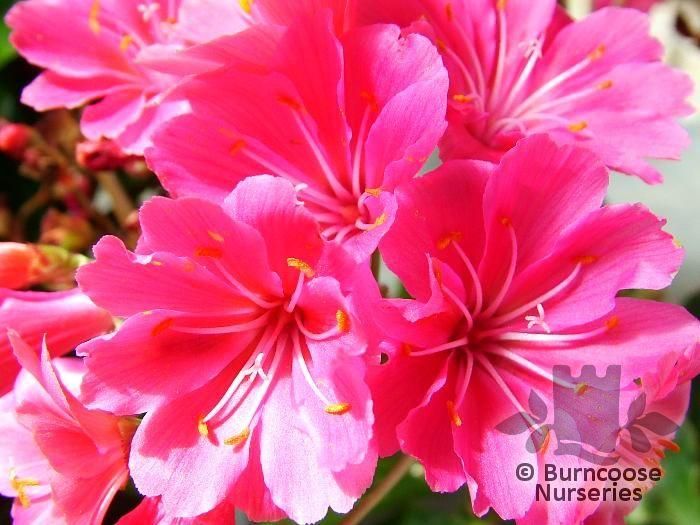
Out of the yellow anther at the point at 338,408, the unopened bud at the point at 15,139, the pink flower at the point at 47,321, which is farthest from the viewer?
the unopened bud at the point at 15,139

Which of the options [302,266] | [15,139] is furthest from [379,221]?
[15,139]

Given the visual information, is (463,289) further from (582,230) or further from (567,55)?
(567,55)

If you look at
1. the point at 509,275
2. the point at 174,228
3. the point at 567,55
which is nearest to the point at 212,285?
the point at 174,228

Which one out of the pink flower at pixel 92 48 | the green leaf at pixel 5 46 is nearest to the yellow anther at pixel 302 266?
the pink flower at pixel 92 48

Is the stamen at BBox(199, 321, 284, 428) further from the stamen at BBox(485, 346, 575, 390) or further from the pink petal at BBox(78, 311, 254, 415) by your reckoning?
the stamen at BBox(485, 346, 575, 390)

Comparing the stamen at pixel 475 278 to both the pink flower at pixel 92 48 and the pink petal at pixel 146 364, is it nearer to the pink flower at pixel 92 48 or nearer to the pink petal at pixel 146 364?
the pink petal at pixel 146 364

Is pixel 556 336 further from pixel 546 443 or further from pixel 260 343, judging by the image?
pixel 260 343
